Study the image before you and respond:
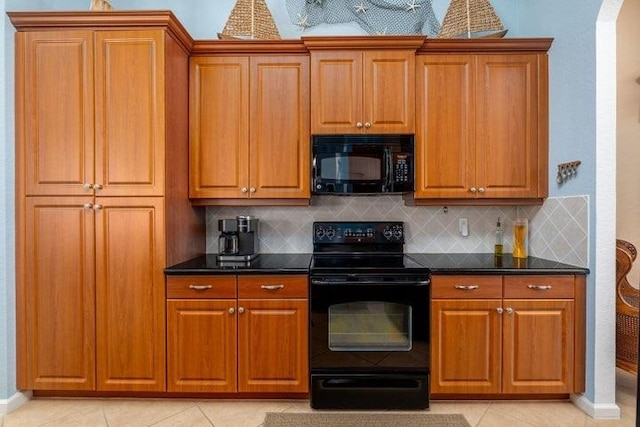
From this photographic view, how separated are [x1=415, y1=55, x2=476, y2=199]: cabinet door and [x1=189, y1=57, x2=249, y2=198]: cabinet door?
1149mm

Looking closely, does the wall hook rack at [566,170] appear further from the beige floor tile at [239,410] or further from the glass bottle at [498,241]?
the beige floor tile at [239,410]

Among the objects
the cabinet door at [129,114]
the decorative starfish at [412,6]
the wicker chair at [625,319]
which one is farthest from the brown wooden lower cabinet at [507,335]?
the decorative starfish at [412,6]

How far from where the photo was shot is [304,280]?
214 centimetres

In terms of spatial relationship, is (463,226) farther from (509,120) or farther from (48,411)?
(48,411)

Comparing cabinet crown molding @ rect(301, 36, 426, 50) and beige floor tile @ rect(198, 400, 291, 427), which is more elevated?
cabinet crown molding @ rect(301, 36, 426, 50)

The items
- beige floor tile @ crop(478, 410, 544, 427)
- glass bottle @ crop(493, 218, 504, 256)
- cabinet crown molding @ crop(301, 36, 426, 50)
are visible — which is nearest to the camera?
beige floor tile @ crop(478, 410, 544, 427)

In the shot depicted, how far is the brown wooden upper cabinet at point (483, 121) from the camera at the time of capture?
241cm

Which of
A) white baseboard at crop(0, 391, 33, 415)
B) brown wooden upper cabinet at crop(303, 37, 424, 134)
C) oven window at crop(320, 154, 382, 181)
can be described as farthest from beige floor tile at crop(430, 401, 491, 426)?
white baseboard at crop(0, 391, 33, 415)

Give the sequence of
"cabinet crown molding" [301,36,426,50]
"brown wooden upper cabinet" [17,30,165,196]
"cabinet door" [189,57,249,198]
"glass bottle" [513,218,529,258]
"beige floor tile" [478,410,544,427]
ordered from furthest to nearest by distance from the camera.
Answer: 1. "glass bottle" [513,218,529,258]
2. "cabinet door" [189,57,249,198]
3. "cabinet crown molding" [301,36,426,50]
4. "brown wooden upper cabinet" [17,30,165,196]
5. "beige floor tile" [478,410,544,427]

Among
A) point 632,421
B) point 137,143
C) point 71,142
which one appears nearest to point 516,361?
point 632,421

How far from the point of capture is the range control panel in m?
2.69

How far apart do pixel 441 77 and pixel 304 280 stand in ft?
5.16

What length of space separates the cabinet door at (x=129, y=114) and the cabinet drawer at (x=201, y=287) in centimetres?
52

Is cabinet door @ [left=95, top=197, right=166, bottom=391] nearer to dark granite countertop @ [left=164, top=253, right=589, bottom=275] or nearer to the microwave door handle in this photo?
dark granite countertop @ [left=164, top=253, right=589, bottom=275]
